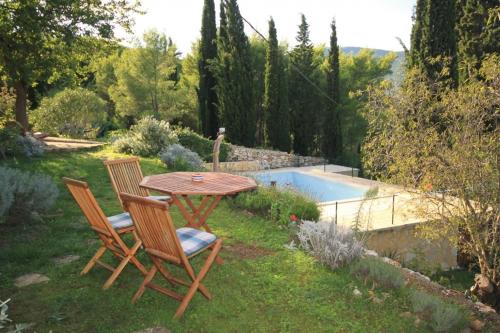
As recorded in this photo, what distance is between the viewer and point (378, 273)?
4000 millimetres

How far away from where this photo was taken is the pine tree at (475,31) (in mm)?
13781

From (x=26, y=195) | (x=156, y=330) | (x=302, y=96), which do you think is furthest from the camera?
(x=302, y=96)

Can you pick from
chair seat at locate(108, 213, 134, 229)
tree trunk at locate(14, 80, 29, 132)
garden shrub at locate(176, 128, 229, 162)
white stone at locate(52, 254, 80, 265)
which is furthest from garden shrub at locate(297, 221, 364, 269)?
tree trunk at locate(14, 80, 29, 132)

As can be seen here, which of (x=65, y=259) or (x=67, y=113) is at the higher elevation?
(x=67, y=113)

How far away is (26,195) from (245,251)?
2905mm

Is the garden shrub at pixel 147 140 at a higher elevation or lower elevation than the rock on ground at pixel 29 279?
higher

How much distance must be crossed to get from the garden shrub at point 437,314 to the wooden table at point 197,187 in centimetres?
204

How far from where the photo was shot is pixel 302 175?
1512 cm

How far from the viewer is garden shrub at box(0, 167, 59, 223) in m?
5.06

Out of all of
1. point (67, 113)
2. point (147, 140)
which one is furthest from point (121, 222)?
point (67, 113)

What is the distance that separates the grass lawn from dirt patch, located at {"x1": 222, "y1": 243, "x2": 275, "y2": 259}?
12 mm

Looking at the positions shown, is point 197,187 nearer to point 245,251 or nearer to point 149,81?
point 245,251

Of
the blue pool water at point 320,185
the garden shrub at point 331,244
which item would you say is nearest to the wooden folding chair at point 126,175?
the garden shrub at point 331,244

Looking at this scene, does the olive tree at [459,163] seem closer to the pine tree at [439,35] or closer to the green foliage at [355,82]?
the pine tree at [439,35]
